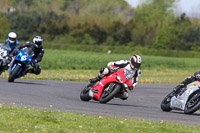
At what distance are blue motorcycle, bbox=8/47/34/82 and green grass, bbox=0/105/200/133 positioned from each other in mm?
7718

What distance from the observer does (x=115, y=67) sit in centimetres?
1385

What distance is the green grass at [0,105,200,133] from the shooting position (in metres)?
8.53

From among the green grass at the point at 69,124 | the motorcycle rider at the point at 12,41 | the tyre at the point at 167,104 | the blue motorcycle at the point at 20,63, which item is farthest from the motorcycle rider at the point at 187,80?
the motorcycle rider at the point at 12,41

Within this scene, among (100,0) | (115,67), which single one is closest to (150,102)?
(115,67)

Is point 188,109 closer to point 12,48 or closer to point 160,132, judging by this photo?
point 160,132

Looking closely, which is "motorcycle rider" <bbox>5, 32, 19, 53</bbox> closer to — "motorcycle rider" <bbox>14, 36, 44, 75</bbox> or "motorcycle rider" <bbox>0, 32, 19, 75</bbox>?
"motorcycle rider" <bbox>0, 32, 19, 75</bbox>

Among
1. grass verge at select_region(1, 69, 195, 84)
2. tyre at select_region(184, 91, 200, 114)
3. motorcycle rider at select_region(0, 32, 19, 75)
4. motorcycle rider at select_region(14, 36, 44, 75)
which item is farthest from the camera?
grass verge at select_region(1, 69, 195, 84)

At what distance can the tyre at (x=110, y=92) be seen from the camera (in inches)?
531

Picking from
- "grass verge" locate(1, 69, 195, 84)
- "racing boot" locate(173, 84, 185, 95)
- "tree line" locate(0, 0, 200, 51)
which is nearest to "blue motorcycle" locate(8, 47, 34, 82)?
"grass verge" locate(1, 69, 195, 84)

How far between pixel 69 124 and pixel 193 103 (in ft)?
14.3

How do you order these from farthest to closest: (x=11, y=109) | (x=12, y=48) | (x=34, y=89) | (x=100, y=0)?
1. (x=100, y=0)
2. (x=12, y=48)
3. (x=34, y=89)
4. (x=11, y=109)

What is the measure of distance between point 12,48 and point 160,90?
6.38 meters

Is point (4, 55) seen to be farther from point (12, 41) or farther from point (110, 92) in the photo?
point (110, 92)

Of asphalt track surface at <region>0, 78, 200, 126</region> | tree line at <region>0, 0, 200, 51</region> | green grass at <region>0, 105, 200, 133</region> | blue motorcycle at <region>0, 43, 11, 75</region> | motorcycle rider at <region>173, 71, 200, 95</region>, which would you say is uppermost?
tree line at <region>0, 0, 200, 51</region>
